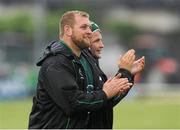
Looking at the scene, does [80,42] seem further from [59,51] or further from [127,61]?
Result: [127,61]

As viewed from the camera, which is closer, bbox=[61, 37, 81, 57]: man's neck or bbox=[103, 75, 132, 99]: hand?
bbox=[103, 75, 132, 99]: hand

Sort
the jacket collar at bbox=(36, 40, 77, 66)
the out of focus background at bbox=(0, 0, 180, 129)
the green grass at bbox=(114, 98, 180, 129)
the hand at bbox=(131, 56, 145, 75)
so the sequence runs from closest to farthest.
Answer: the jacket collar at bbox=(36, 40, 77, 66), the hand at bbox=(131, 56, 145, 75), the green grass at bbox=(114, 98, 180, 129), the out of focus background at bbox=(0, 0, 180, 129)

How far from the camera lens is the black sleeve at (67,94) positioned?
6844mm

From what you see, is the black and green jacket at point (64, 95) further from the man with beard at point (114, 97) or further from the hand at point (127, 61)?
the hand at point (127, 61)

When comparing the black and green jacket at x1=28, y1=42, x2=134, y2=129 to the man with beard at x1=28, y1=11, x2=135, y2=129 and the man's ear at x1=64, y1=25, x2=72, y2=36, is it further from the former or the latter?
the man's ear at x1=64, y1=25, x2=72, y2=36

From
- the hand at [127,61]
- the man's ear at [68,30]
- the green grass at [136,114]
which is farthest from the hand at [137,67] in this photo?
the green grass at [136,114]

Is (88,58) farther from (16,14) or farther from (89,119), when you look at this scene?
(16,14)

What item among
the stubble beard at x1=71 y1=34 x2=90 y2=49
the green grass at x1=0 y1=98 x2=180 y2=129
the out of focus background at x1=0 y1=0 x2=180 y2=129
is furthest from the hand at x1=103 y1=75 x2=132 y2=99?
the out of focus background at x1=0 y1=0 x2=180 y2=129

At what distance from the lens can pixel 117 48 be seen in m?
61.7

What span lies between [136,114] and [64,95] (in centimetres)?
1713

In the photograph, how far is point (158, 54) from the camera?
52.9 m

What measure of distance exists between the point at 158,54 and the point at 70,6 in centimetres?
1505

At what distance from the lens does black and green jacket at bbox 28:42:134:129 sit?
22.5 ft

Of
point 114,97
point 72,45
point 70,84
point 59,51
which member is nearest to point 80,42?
point 72,45
